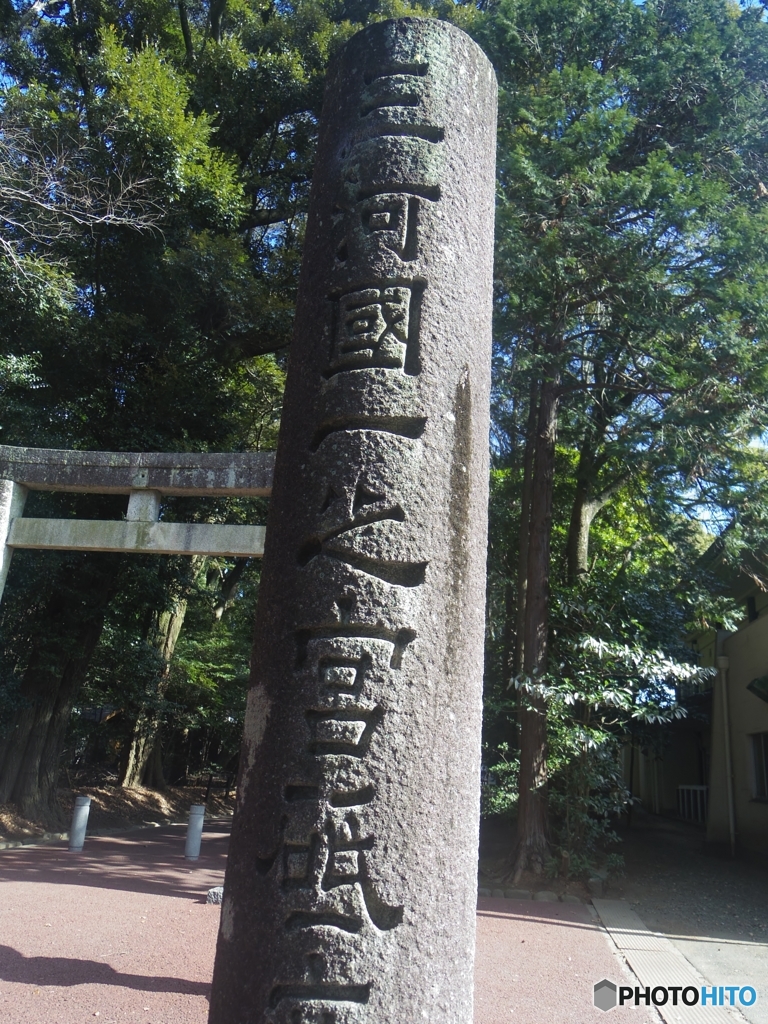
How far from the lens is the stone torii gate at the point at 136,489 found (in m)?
8.52

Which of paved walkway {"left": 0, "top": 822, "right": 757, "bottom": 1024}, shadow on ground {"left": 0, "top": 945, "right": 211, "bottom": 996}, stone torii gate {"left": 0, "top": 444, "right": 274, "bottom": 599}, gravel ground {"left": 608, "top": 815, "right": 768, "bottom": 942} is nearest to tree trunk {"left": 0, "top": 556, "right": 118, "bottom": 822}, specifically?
paved walkway {"left": 0, "top": 822, "right": 757, "bottom": 1024}

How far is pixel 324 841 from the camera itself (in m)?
2.13

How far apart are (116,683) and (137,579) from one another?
4.09 metres

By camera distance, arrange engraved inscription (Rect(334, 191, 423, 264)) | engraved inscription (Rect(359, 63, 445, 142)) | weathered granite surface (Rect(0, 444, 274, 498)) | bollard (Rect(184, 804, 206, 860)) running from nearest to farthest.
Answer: engraved inscription (Rect(334, 191, 423, 264)) → engraved inscription (Rect(359, 63, 445, 142)) → weathered granite surface (Rect(0, 444, 274, 498)) → bollard (Rect(184, 804, 206, 860))

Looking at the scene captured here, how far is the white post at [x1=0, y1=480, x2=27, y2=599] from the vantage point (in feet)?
29.1

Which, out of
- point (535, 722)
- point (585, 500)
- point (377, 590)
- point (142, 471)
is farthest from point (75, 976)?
point (585, 500)

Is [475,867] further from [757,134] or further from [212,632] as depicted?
[212,632]

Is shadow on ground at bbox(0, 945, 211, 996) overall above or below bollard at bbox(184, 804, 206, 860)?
below

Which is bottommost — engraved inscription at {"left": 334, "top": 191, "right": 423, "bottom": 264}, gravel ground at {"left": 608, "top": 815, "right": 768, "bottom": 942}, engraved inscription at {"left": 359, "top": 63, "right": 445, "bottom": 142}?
gravel ground at {"left": 608, "top": 815, "right": 768, "bottom": 942}

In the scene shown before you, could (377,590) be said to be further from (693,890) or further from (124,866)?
(693,890)

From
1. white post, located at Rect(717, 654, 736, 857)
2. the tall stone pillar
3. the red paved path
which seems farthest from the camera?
white post, located at Rect(717, 654, 736, 857)

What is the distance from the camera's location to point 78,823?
1150 centimetres

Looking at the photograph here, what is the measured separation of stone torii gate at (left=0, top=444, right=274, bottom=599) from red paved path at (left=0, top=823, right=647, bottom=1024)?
364 cm

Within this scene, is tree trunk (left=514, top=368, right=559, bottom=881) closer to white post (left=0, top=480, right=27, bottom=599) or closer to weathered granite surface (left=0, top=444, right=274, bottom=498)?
weathered granite surface (left=0, top=444, right=274, bottom=498)
